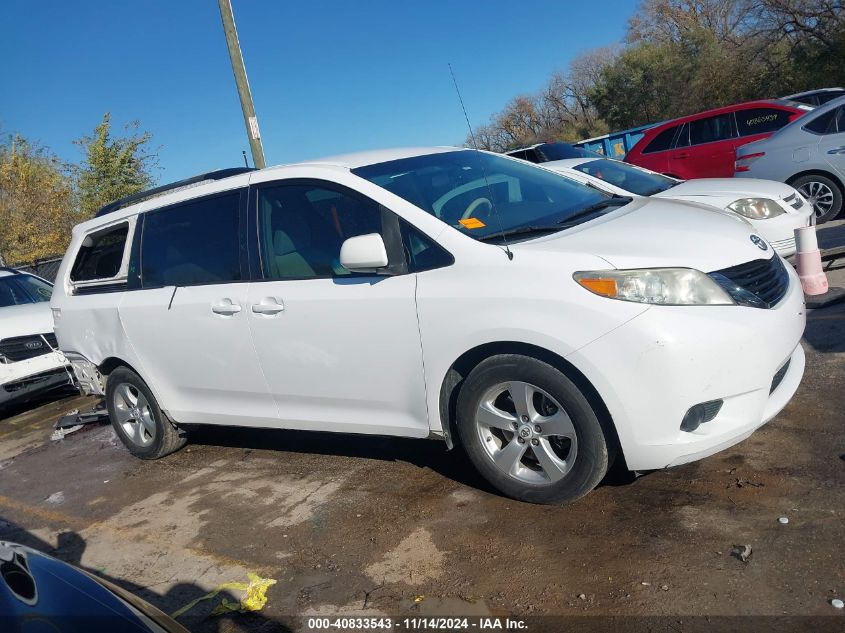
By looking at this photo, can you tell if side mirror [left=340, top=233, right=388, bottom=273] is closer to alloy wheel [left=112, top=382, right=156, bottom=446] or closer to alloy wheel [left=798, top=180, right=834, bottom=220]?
alloy wheel [left=112, top=382, right=156, bottom=446]

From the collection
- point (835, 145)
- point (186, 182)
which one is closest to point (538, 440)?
point (186, 182)

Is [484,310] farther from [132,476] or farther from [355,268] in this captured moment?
[132,476]

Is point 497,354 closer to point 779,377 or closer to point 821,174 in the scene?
point 779,377

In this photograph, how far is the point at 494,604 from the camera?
295 cm

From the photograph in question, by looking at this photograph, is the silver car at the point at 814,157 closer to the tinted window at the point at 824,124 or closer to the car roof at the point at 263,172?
the tinted window at the point at 824,124

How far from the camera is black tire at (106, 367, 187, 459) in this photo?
5441mm

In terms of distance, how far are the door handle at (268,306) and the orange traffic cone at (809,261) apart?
171 inches

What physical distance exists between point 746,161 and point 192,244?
7741 mm

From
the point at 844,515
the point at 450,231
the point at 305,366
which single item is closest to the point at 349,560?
the point at 305,366

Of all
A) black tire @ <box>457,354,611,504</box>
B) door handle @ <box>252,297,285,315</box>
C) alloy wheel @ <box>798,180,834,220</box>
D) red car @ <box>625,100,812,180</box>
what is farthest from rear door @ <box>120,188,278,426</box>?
red car @ <box>625,100,812,180</box>

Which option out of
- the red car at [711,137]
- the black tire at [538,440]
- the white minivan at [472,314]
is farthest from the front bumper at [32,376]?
the red car at [711,137]

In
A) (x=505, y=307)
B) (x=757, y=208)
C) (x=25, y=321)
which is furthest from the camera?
(x=25, y=321)

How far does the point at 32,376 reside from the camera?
8.02 meters

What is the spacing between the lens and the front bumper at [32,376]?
788 centimetres
